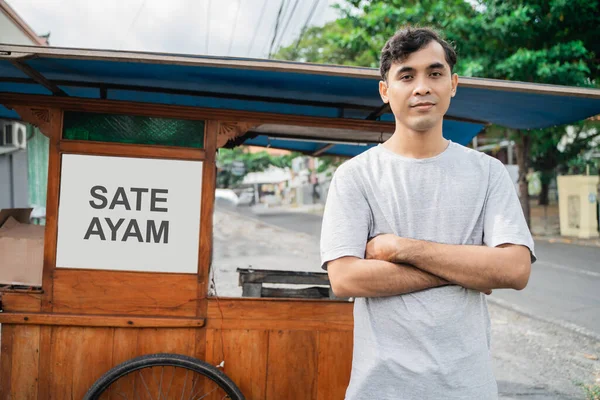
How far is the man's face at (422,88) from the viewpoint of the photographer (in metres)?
1.68

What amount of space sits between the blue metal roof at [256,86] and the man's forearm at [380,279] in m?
1.20

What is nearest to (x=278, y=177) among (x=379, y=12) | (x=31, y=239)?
(x=379, y=12)

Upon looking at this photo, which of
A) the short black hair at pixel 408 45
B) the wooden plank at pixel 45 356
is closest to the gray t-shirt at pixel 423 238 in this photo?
the short black hair at pixel 408 45

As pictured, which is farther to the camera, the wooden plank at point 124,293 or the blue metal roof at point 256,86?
the wooden plank at point 124,293

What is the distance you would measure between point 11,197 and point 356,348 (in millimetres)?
10477

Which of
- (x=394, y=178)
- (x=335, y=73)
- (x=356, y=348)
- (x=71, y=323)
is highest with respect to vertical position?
(x=335, y=73)

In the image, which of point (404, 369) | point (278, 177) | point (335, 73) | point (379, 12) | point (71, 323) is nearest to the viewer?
point (404, 369)

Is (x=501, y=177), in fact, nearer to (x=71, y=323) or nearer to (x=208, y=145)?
(x=208, y=145)

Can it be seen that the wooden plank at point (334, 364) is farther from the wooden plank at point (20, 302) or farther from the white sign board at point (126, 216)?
the wooden plank at point (20, 302)

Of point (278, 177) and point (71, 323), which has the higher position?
point (278, 177)

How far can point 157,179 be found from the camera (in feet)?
9.77

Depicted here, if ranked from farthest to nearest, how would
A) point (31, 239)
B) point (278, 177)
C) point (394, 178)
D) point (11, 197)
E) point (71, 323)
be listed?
point (278, 177)
point (11, 197)
point (31, 239)
point (71, 323)
point (394, 178)

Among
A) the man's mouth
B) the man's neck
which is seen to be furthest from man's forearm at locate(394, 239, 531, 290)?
the man's mouth

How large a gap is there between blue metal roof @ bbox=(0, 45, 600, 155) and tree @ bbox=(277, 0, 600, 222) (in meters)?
8.12
